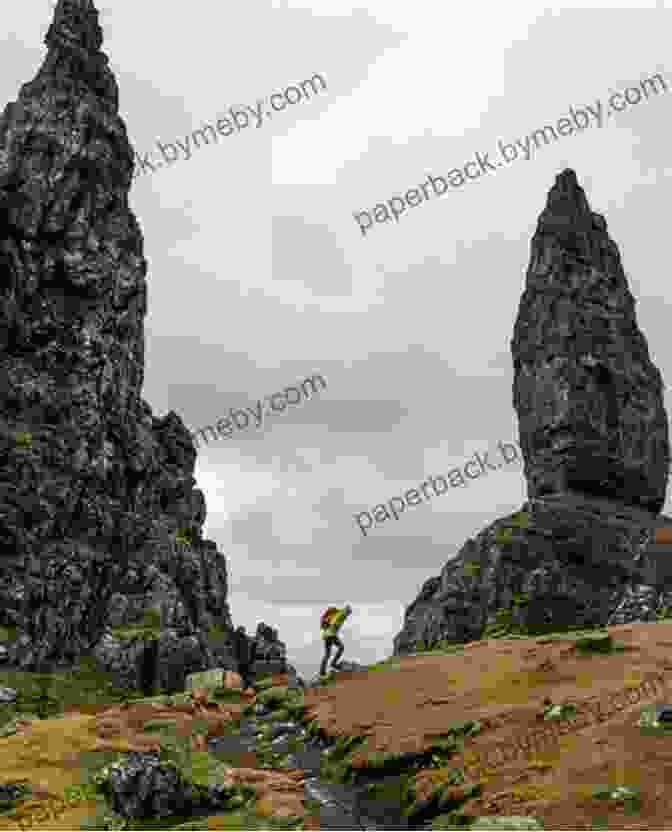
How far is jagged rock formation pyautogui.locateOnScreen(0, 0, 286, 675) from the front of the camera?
394 feet

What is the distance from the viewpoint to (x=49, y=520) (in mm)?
124250

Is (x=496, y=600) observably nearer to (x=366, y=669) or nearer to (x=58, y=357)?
(x=366, y=669)

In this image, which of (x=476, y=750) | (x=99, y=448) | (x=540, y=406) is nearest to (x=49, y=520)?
(x=99, y=448)

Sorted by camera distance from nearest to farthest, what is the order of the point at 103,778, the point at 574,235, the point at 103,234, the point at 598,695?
1. the point at 103,778
2. the point at 598,695
3. the point at 574,235
4. the point at 103,234

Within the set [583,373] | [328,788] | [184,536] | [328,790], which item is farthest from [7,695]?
[583,373]

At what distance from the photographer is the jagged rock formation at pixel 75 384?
12006 centimetres

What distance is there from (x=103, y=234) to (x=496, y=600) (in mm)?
83534

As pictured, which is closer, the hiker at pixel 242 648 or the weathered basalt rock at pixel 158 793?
the weathered basalt rock at pixel 158 793

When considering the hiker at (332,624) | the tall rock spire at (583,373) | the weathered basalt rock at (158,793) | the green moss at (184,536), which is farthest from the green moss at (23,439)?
the weathered basalt rock at (158,793)

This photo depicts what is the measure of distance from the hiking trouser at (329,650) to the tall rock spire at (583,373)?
62.7 metres

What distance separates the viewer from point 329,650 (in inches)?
2291

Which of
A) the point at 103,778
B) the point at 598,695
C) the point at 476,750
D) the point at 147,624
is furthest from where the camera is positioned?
the point at 147,624

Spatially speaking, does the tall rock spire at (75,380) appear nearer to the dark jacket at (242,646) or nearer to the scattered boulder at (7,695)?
the dark jacket at (242,646)

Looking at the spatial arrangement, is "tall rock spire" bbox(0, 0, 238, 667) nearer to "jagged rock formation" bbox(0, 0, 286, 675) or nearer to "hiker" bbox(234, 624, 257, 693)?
"jagged rock formation" bbox(0, 0, 286, 675)
